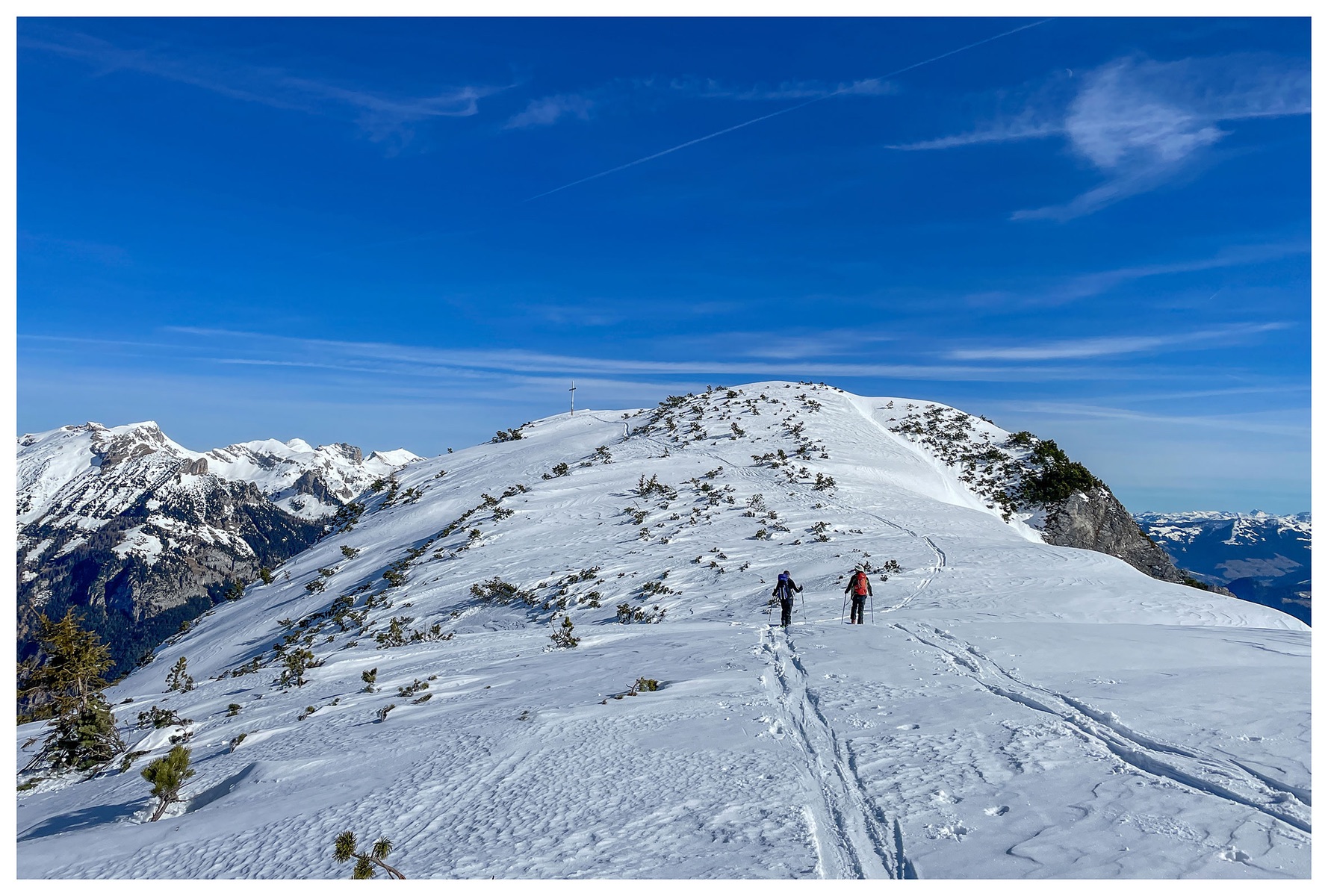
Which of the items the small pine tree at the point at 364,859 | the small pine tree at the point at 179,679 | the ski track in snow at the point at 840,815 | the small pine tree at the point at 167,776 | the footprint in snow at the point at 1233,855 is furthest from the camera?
the small pine tree at the point at 179,679

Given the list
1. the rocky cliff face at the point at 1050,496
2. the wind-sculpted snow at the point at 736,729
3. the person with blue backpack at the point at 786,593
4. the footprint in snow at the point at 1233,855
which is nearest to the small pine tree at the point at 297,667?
the wind-sculpted snow at the point at 736,729

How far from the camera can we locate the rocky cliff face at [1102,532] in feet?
118

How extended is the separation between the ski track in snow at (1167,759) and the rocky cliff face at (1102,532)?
2975 centimetres

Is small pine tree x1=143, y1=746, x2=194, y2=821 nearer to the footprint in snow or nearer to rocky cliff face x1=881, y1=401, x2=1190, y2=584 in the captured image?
the footprint in snow

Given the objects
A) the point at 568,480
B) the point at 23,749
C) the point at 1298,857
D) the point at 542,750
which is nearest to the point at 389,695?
the point at 542,750

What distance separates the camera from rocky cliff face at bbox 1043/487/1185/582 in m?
35.8

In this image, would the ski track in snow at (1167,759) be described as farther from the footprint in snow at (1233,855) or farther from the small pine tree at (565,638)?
the small pine tree at (565,638)

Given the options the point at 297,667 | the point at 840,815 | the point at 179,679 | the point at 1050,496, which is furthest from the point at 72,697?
the point at 1050,496

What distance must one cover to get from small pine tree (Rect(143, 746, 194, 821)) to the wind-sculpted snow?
0.27 m

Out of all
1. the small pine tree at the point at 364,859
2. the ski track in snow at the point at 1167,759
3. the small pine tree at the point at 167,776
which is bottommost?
the small pine tree at the point at 167,776

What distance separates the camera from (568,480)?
3772cm

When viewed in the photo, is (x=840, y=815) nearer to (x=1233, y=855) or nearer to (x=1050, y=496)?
(x=1233, y=855)

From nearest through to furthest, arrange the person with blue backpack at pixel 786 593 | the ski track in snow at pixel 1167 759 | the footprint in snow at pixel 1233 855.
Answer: the footprint in snow at pixel 1233 855, the ski track in snow at pixel 1167 759, the person with blue backpack at pixel 786 593

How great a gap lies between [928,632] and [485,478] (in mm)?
31984
